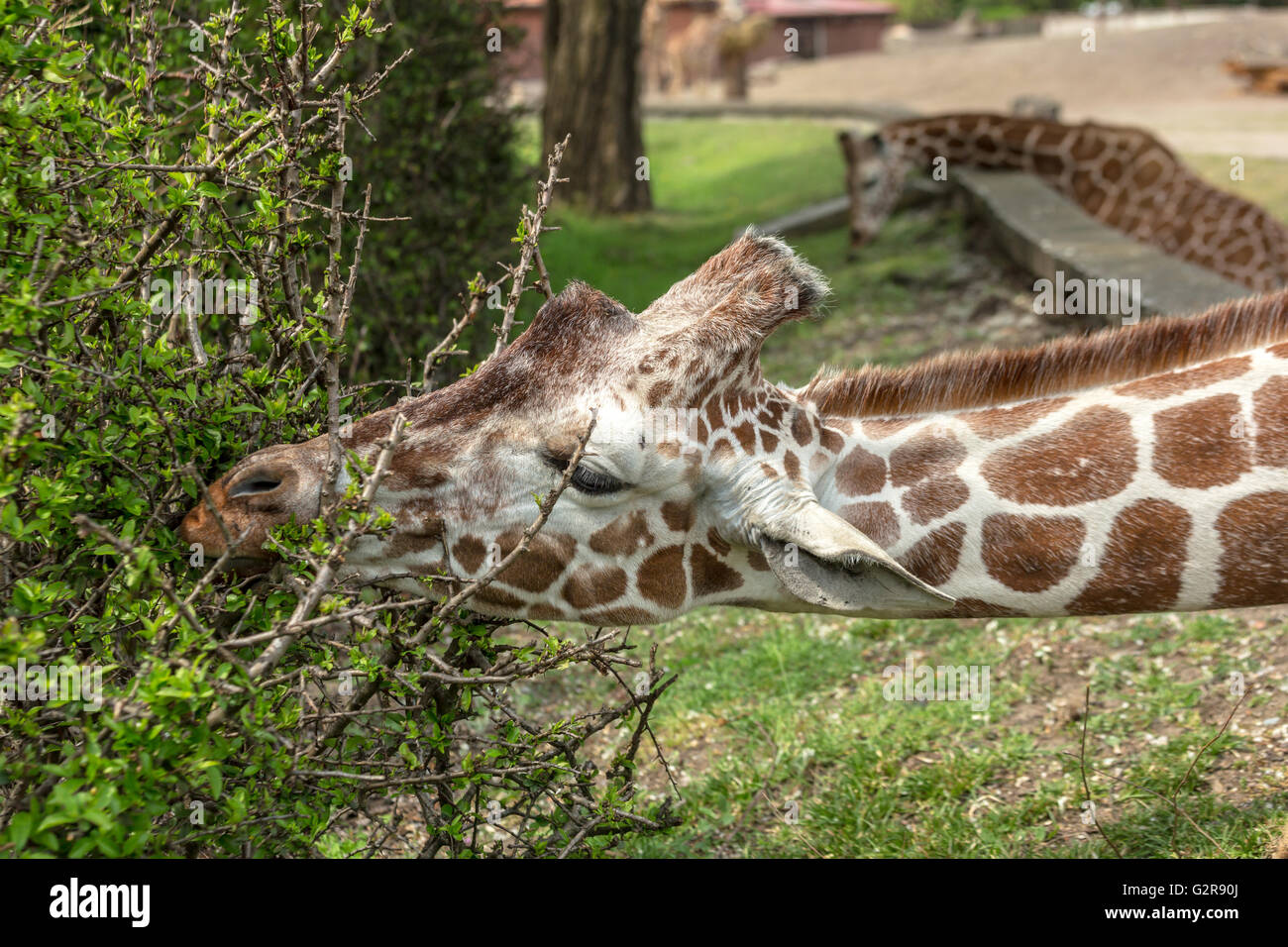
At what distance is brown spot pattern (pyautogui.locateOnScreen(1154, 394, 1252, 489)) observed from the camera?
3.00 metres

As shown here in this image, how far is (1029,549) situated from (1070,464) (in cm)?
25

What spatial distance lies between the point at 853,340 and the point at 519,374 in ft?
23.7

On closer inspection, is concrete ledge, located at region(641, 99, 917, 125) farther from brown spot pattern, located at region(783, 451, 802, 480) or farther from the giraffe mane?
brown spot pattern, located at region(783, 451, 802, 480)

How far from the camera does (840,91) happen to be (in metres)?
27.5

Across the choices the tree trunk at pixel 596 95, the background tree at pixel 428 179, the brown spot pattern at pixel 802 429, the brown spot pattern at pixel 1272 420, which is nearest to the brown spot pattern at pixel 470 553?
the brown spot pattern at pixel 802 429

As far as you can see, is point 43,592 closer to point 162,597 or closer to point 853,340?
point 162,597

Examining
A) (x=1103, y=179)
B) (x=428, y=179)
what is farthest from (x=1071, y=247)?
(x=428, y=179)

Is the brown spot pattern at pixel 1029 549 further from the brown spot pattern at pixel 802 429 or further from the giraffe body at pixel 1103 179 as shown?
the giraffe body at pixel 1103 179

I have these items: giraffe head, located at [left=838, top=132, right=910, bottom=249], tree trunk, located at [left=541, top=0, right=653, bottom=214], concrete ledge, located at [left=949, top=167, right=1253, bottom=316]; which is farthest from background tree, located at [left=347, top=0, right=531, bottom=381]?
tree trunk, located at [left=541, top=0, right=653, bottom=214]

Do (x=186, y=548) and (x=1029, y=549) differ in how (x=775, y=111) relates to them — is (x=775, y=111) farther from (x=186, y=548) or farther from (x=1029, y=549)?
(x=186, y=548)

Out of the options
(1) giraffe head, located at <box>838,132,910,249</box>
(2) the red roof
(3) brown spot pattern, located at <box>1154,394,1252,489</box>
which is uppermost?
(2) the red roof

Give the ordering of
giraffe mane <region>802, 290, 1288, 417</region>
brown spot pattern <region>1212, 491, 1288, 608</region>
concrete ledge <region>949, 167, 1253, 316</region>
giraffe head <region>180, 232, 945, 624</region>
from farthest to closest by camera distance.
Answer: concrete ledge <region>949, 167, 1253, 316</region>
giraffe mane <region>802, 290, 1288, 417</region>
brown spot pattern <region>1212, 491, 1288, 608</region>
giraffe head <region>180, 232, 945, 624</region>

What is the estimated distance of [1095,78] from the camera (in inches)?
997

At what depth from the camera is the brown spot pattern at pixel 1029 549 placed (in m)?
2.99
